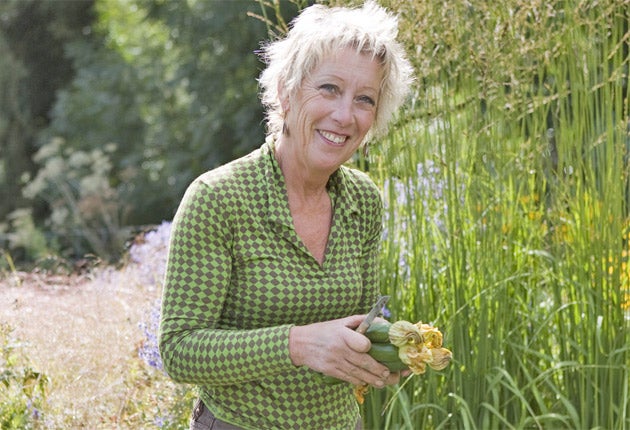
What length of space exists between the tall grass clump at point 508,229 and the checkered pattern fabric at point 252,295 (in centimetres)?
111

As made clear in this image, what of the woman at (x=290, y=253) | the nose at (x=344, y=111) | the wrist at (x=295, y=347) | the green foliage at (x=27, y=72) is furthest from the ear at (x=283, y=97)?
the green foliage at (x=27, y=72)

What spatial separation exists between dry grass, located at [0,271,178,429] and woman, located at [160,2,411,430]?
145 cm

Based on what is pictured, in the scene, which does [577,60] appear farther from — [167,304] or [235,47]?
[235,47]

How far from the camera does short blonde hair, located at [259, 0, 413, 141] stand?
1997 millimetres

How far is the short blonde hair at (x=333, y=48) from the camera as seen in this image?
200 centimetres

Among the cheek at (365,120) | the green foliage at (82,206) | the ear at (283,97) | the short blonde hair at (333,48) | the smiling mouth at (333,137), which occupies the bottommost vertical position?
the smiling mouth at (333,137)

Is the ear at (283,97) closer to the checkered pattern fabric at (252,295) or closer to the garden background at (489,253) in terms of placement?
the checkered pattern fabric at (252,295)

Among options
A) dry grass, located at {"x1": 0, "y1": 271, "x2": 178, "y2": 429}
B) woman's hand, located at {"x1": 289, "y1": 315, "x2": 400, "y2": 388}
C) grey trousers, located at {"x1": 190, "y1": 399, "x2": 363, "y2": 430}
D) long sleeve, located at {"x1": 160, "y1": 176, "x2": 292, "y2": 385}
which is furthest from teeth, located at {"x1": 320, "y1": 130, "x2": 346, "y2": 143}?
dry grass, located at {"x1": 0, "y1": 271, "x2": 178, "y2": 429}

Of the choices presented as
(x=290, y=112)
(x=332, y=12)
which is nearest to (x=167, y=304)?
(x=290, y=112)

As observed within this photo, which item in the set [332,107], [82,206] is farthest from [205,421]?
[82,206]

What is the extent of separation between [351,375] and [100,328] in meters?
2.19

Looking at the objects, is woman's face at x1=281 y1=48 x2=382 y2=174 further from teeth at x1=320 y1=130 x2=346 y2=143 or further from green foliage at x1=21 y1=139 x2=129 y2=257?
green foliage at x1=21 y1=139 x2=129 y2=257

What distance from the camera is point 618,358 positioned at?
3.12 m

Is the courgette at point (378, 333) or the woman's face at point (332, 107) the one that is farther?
the woman's face at point (332, 107)
